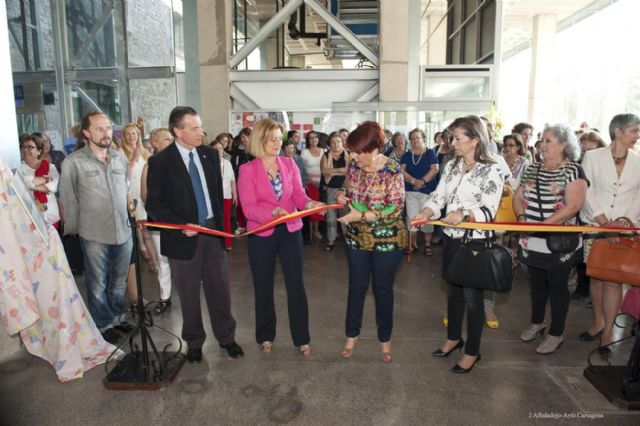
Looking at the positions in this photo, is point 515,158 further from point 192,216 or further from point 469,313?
point 192,216

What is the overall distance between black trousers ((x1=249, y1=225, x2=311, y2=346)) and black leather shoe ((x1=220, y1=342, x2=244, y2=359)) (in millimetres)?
248

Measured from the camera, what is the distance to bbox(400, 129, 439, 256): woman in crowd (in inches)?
282

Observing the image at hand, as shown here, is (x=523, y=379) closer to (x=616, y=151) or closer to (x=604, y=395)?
(x=604, y=395)

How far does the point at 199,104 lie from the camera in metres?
11.7

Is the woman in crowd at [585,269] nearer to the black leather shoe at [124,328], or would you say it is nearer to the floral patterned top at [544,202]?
the floral patterned top at [544,202]

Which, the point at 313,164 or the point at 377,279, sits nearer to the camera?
the point at 377,279

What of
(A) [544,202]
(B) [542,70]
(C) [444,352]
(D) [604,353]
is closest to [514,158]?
(A) [544,202]

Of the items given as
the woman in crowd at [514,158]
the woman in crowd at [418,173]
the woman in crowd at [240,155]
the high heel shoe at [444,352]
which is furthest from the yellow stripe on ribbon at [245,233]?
the woman in crowd at [240,155]

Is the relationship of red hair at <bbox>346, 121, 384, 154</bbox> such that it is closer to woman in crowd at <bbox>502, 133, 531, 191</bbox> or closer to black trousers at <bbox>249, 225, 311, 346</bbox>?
black trousers at <bbox>249, 225, 311, 346</bbox>

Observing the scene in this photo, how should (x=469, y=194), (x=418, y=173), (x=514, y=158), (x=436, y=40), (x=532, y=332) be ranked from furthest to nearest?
(x=436, y=40) → (x=418, y=173) → (x=514, y=158) → (x=532, y=332) → (x=469, y=194)

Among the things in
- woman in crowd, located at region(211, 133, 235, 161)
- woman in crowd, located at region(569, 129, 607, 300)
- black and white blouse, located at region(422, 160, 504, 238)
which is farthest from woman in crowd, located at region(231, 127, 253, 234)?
black and white blouse, located at region(422, 160, 504, 238)

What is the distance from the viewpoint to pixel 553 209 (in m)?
3.66

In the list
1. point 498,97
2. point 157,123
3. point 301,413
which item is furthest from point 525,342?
point 157,123

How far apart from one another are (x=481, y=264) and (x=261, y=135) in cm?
185
